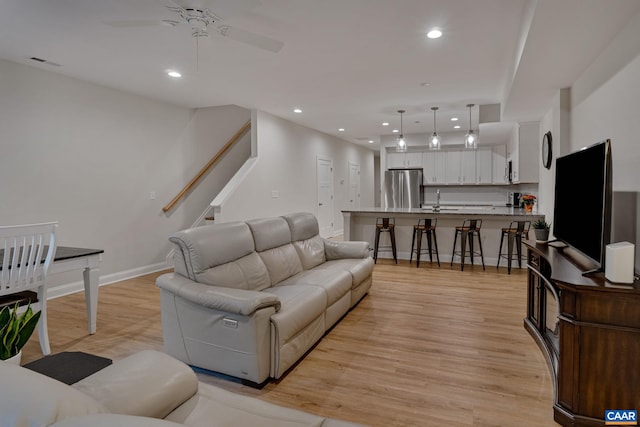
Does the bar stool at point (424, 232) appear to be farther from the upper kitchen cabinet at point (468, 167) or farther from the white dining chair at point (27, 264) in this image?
the white dining chair at point (27, 264)

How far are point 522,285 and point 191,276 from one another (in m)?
4.20

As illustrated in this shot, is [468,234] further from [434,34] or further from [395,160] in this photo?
[395,160]

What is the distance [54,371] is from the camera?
1.48 metres

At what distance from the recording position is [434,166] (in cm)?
902

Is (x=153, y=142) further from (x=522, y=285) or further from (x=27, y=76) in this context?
(x=522, y=285)

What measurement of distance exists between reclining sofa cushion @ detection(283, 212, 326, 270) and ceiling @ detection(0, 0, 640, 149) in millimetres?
1742

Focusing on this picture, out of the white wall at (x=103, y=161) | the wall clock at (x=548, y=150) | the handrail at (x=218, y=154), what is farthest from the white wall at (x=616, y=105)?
the white wall at (x=103, y=161)

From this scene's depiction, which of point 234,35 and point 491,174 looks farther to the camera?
point 491,174

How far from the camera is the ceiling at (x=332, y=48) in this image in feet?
9.10

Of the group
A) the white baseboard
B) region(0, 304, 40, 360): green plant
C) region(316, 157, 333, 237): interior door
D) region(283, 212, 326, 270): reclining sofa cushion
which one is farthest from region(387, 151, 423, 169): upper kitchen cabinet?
region(0, 304, 40, 360): green plant

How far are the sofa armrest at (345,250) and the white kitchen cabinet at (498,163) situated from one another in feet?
17.8

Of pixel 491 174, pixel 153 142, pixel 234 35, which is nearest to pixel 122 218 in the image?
pixel 153 142

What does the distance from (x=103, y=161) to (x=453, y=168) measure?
7.23 meters

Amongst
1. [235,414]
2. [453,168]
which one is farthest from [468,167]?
[235,414]
